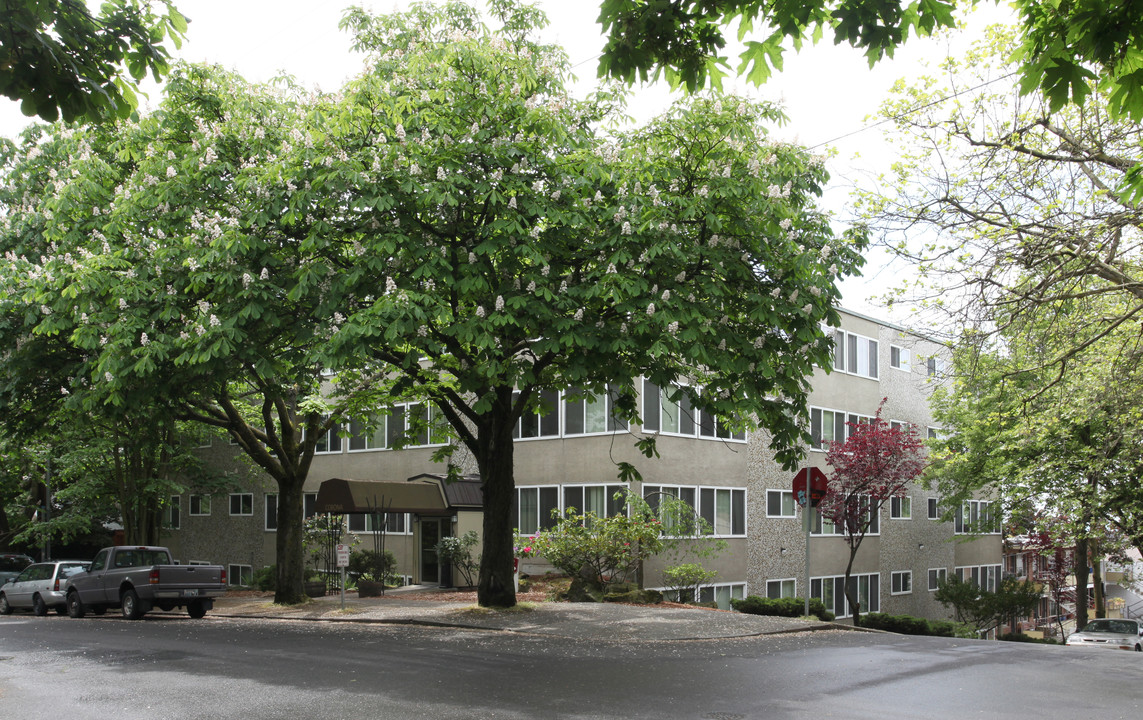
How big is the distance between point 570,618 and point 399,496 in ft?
32.3

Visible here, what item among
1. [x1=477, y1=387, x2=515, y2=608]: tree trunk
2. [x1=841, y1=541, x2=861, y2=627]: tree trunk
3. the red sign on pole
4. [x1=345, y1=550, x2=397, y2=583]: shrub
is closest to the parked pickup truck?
[x1=345, y1=550, x2=397, y2=583]: shrub

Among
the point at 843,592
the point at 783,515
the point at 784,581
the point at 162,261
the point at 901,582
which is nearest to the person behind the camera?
the point at 162,261

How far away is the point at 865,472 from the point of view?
1243 inches

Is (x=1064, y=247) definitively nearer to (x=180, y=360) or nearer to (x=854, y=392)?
(x=180, y=360)

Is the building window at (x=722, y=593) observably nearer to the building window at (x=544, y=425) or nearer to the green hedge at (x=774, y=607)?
the green hedge at (x=774, y=607)

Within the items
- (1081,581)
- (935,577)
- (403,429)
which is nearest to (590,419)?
(403,429)

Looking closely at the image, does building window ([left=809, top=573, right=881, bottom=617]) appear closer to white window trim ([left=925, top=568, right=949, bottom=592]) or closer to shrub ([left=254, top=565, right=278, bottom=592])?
Result: white window trim ([left=925, top=568, right=949, bottom=592])

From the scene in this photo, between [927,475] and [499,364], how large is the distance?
24949 mm

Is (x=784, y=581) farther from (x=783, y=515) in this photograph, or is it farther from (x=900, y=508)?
(x=900, y=508)

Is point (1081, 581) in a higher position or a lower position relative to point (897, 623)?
higher

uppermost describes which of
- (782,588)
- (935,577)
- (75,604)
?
(75,604)

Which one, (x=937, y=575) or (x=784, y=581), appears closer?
(x=784, y=581)

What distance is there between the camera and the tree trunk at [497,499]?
61.9 ft

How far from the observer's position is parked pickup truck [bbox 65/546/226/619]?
71.4 feet
